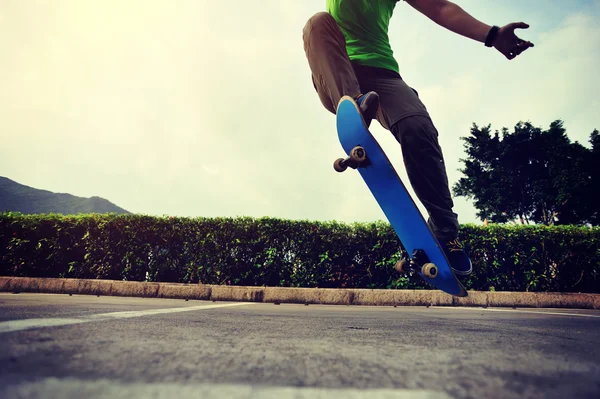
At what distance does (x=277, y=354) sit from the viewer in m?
1.00

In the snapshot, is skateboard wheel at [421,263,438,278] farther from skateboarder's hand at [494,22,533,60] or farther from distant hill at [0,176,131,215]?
distant hill at [0,176,131,215]

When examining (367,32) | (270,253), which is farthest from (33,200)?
(367,32)

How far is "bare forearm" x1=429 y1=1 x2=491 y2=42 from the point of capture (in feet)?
8.72

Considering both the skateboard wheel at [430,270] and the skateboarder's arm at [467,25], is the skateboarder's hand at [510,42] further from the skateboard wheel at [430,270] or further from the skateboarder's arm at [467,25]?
the skateboard wheel at [430,270]

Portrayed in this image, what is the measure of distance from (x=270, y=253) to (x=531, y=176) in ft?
91.5

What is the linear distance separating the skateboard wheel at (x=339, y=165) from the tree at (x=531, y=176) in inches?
1132

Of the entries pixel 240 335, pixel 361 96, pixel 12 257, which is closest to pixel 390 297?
pixel 361 96

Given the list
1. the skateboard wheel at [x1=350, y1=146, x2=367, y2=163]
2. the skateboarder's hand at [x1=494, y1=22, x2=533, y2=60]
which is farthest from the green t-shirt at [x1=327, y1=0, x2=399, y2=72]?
the skateboard wheel at [x1=350, y1=146, x2=367, y2=163]

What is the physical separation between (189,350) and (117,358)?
20cm

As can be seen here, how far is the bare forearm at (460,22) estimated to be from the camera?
2.66m

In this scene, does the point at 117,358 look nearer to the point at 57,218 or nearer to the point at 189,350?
the point at 189,350

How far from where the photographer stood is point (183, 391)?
0.64 meters

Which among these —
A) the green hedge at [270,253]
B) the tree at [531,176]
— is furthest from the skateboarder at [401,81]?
the tree at [531,176]

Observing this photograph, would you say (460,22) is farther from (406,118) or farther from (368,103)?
(368,103)
